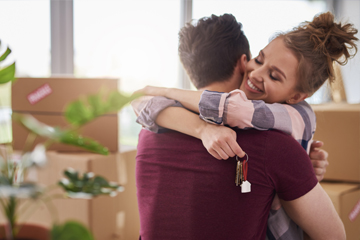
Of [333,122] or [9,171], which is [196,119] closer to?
[9,171]

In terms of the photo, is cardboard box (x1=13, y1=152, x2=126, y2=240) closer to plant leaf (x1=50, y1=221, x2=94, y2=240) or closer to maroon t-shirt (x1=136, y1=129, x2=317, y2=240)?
maroon t-shirt (x1=136, y1=129, x2=317, y2=240)

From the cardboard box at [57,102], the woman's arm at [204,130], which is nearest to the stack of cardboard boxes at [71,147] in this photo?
the cardboard box at [57,102]

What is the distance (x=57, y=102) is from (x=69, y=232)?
119cm

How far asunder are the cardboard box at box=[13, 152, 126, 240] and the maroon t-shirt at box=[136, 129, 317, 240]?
0.47 m

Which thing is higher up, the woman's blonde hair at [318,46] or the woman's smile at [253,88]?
the woman's blonde hair at [318,46]

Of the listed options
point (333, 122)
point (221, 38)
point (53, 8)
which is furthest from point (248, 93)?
point (53, 8)

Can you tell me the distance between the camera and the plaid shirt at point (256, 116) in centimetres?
84

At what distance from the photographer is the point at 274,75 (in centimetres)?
103

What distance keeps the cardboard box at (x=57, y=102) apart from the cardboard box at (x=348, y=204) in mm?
996

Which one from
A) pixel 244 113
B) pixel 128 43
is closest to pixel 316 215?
pixel 244 113

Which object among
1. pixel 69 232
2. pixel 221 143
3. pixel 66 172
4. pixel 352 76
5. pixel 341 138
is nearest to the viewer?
pixel 69 232

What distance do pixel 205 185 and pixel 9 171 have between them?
520mm

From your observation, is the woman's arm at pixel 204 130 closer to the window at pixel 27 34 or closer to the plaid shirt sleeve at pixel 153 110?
the plaid shirt sleeve at pixel 153 110

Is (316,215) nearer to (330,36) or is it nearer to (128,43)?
(330,36)
